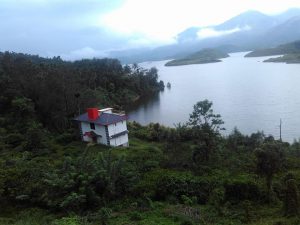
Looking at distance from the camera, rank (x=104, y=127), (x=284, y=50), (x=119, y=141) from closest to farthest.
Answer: (x=104, y=127) < (x=119, y=141) < (x=284, y=50)

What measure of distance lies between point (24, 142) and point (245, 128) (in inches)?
913

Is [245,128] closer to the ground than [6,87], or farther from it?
closer to the ground

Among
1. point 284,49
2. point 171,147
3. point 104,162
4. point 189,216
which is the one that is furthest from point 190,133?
point 284,49

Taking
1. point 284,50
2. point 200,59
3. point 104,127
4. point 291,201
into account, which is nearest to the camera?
point 291,201

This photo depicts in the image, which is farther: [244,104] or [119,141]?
[244,104]

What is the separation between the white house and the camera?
31.4 metres

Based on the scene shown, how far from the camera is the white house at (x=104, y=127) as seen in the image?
31.4 metres

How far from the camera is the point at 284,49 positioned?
148m

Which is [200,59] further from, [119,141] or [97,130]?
[97,130]

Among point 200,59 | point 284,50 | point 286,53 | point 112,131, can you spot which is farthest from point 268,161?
point 200,59

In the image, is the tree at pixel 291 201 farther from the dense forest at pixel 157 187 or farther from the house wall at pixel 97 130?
the house wall at pixel 97 130

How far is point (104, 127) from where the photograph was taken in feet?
102

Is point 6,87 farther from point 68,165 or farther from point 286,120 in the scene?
point 286,120

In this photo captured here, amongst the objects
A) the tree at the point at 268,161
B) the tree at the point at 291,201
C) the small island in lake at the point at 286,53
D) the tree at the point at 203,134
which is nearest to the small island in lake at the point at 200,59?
the small island in lake at the point at 286,53
